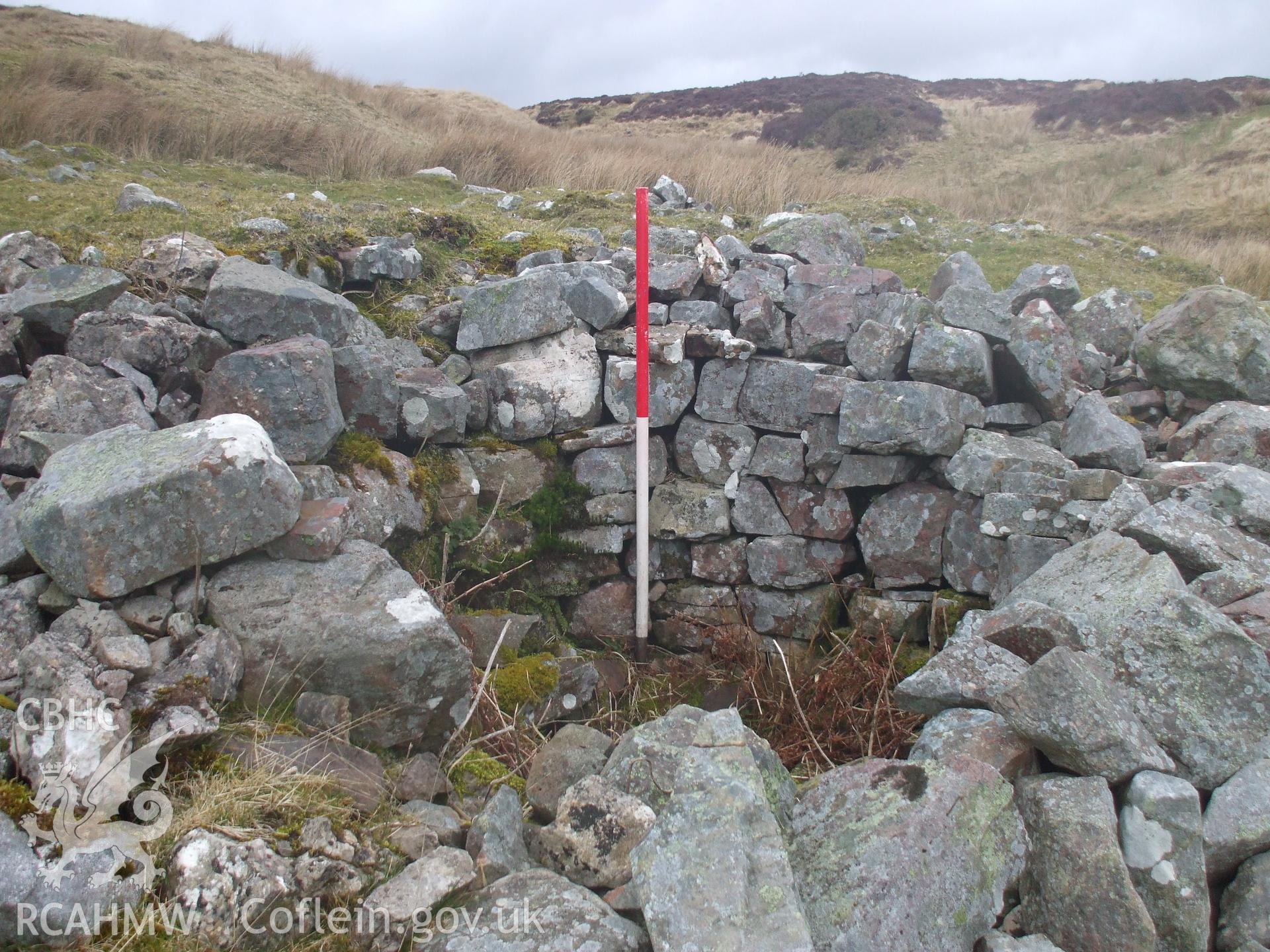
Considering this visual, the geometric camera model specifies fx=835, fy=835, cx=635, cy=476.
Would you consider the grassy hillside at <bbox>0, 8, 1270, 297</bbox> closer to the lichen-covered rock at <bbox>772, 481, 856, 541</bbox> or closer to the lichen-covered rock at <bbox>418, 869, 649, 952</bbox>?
the lichen-covered rock at <bbox>772, 481, 856, 541</bbox>

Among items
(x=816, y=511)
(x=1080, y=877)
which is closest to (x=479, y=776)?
(x=1080, y=877)

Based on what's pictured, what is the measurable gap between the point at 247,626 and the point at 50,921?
1.31 meters

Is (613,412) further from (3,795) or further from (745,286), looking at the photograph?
(3,795)

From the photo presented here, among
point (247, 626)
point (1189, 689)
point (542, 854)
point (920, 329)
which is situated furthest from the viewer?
point (920, 329)

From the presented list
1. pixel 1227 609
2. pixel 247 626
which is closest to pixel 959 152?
pixel 1227 609

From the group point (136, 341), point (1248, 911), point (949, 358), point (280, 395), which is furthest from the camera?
point (949, 358)

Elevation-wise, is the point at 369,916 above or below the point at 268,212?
below

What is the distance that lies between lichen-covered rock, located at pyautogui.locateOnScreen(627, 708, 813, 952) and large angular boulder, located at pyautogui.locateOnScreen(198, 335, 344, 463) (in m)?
2.49

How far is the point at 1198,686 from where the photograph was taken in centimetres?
308

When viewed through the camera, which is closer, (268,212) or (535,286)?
(535,286)

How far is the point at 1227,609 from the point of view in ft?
11.2

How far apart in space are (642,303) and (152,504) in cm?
284

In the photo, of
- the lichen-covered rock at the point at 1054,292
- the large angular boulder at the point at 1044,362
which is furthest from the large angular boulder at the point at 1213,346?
the lichen-covered rock at the point at 1054,292

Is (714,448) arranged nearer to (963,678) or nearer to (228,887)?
(963,678)
